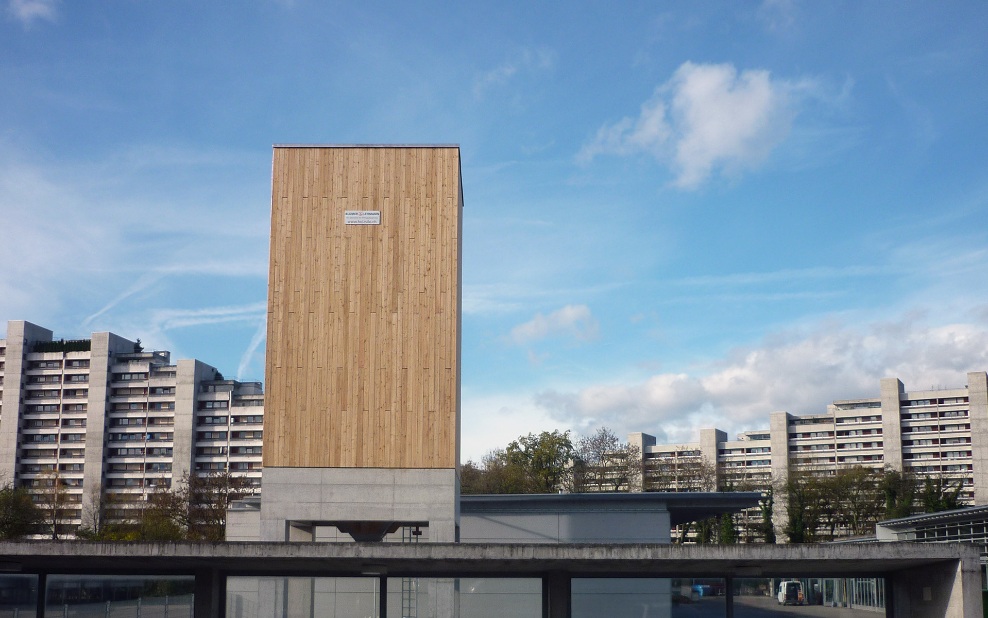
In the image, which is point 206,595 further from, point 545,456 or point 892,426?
point 892,426

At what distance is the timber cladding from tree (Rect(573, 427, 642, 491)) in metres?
58.7

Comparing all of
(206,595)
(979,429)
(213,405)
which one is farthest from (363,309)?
(979,429)

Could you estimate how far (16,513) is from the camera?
94375mm

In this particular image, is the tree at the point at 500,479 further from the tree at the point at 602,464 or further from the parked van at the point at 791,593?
the parked van at the point at 791,593

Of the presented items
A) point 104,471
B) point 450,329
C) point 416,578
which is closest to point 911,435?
point 104,471

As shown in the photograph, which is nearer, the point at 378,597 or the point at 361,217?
the point at 378,597

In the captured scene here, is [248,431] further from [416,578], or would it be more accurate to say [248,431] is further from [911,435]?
→ [416,578]

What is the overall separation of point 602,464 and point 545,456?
8.58 metres

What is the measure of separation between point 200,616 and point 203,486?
292 ft

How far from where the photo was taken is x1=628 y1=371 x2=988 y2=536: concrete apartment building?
139m

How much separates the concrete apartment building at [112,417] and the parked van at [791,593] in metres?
128

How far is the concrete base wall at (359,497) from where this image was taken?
108ft

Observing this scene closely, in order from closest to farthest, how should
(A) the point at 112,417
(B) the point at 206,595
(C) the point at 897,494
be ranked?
(B) the point at 206,595 → (C) the point at 897,494 → (A) the point at 112,417

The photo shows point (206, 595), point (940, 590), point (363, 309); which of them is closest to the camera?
point (940, 590)
